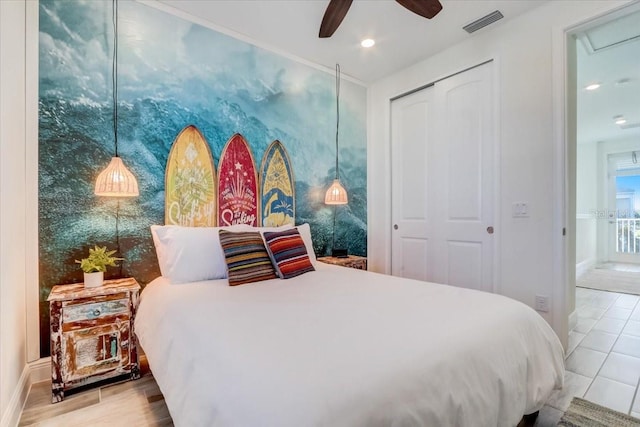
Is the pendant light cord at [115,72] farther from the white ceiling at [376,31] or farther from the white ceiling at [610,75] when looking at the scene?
the white ceiling at [610,75]

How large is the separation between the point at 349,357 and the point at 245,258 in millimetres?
1326

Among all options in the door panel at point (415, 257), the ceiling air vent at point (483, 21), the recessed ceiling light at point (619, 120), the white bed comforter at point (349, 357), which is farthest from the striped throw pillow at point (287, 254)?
the recessed ceiling light at point (619, 120)

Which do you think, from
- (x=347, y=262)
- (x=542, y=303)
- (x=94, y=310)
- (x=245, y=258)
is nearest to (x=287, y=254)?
(x=245, y=258)

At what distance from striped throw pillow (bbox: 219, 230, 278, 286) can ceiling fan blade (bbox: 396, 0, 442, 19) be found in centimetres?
190

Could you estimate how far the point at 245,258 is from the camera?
2135 mm

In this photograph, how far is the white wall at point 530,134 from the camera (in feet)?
7.73

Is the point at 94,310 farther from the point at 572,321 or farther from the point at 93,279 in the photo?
the point at 572,321

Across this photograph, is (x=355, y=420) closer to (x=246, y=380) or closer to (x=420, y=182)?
(x=246, y=380)

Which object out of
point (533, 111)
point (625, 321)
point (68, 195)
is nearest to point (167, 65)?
point (68, 195)

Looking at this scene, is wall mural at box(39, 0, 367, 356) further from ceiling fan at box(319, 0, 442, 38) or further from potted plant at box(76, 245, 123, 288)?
ceiling fan at box(319, 0, 442, 38)

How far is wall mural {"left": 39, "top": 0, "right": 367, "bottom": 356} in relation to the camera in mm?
2014

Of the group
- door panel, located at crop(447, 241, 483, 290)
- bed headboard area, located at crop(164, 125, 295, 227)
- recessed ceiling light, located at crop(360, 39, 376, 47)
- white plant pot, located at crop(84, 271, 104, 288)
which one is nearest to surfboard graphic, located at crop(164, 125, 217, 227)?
bed headboard area, located at crop(164, 125, 295, 227)

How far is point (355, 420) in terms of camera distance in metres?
0.77

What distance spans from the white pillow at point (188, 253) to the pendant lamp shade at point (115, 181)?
0.34 metres
